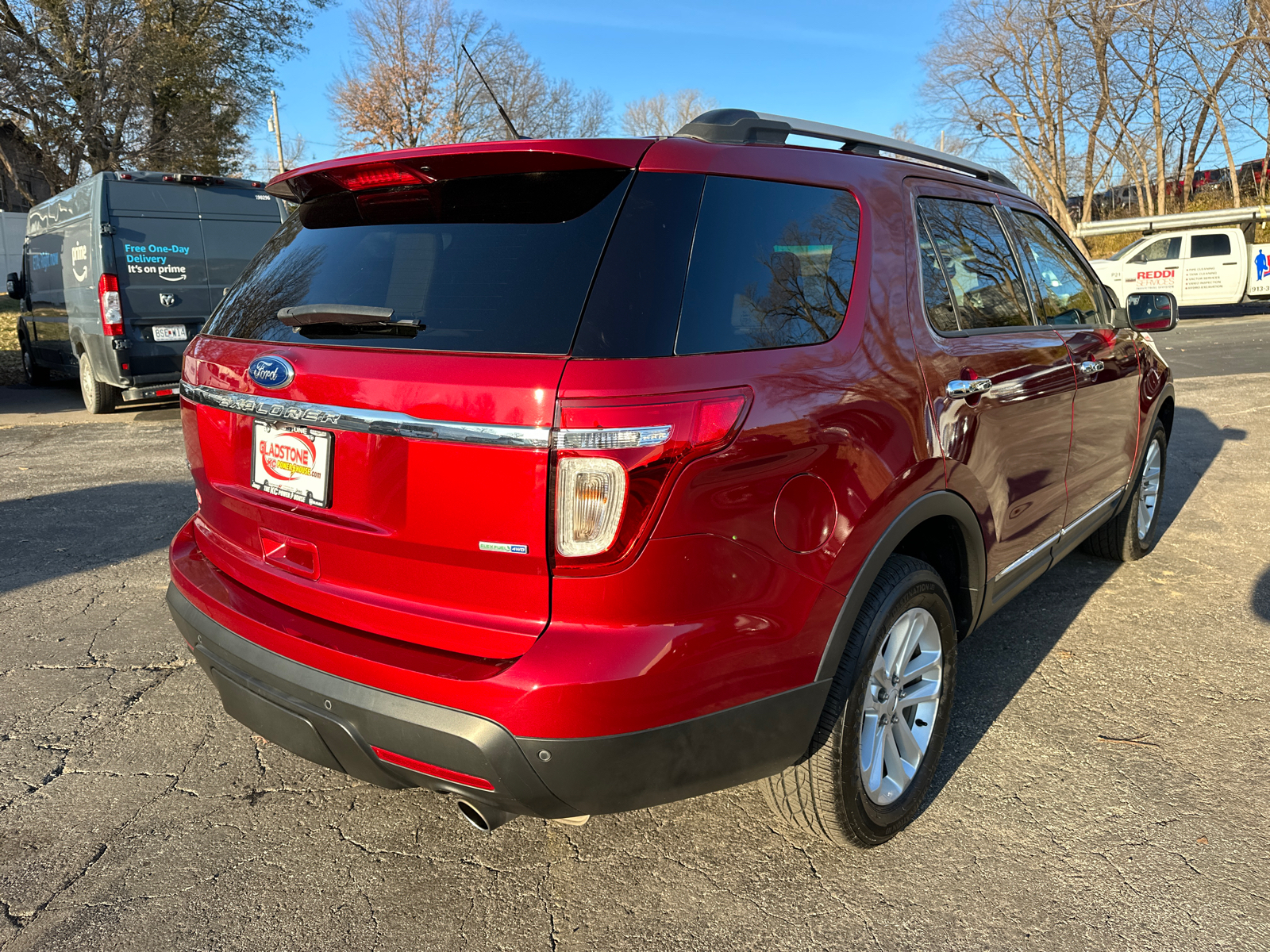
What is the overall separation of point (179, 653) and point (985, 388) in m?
3.33

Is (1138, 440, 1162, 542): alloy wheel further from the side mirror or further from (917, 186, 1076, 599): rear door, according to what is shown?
(917, 186, 1076, 599): rear door

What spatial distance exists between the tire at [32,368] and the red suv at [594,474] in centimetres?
1185

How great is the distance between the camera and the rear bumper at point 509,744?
1896mm

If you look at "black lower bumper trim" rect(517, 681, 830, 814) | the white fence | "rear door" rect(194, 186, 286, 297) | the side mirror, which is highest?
the white fence

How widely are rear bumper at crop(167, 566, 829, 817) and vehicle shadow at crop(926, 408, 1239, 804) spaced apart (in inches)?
40.4

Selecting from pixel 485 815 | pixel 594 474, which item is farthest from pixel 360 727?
pixel 594 474

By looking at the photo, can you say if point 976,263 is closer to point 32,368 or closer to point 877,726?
point 877,726

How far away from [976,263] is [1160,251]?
20598mm

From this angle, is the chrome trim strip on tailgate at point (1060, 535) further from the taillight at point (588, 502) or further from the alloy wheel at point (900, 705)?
the taillight at point (588, 502)

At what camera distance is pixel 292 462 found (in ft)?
7.32

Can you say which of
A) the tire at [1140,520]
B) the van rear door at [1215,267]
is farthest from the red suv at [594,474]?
the van rear door at [1215,267]

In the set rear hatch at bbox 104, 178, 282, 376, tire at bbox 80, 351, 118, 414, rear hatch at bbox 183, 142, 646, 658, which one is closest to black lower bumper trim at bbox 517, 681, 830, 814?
rear hatch at bbox 183, 142, 646, 658

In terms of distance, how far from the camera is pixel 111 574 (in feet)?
15.8

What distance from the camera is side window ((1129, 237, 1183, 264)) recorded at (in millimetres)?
20078
